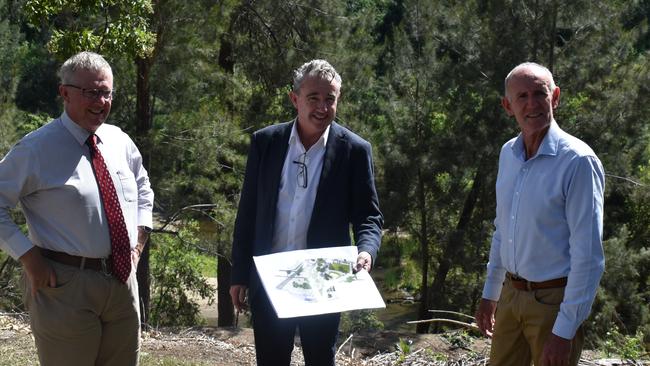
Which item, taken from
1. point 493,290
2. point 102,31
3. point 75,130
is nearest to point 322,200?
point 493,290

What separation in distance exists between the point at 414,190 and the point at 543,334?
1259 cm

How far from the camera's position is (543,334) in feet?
11.1

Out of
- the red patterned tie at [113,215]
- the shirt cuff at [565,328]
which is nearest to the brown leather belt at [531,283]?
the shirt cuff at [565,328]

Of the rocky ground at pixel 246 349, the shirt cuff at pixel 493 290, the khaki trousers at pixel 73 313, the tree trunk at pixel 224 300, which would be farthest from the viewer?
the tree trunk at pixel 224 300

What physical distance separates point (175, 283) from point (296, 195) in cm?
1487

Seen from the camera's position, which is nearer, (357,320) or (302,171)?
(302,171)

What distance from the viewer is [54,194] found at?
359cm

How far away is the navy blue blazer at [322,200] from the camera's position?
365 centimetres

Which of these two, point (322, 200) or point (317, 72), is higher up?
point (317, 72)

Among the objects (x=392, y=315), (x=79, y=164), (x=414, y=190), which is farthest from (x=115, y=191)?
(x=392, y=315)

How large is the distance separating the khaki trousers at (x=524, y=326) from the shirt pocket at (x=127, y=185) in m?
1.70

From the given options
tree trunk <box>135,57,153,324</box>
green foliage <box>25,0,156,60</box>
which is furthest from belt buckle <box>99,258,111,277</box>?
tree trunk <box>135,57,153,324</box>

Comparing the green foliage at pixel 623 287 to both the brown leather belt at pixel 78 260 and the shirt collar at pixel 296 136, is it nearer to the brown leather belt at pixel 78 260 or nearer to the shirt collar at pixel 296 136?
the shirt collar at pixel 296 136

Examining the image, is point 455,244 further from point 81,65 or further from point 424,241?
point 81,65
